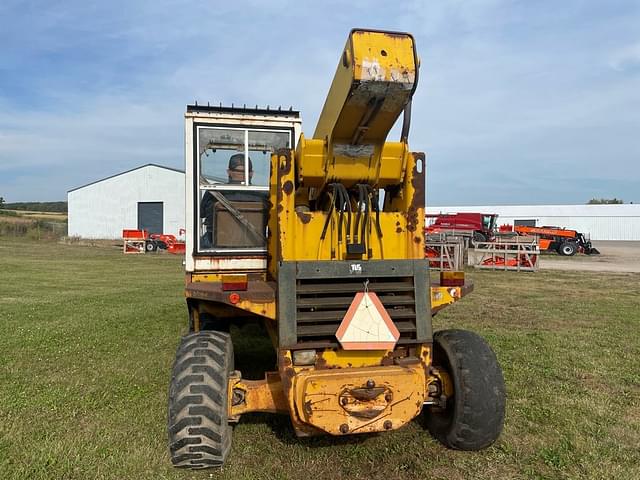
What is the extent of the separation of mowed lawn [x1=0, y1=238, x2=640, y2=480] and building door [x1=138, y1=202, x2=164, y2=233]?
28536 millimetres

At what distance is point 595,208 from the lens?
54656mm

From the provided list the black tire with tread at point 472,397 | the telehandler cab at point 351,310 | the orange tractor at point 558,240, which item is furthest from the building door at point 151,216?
the black tire with tread at point 472,397

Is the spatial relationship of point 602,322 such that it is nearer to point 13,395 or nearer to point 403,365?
point 403,365

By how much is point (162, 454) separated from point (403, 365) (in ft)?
5.94

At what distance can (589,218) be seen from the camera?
54.2 metres

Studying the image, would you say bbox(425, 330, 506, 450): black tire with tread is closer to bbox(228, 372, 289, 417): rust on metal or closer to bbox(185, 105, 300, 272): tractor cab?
bbox(228, 372, 289, 417): rust on metal

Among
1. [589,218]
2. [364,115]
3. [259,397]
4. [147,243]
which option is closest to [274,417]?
[259,397]

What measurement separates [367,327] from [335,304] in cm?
26

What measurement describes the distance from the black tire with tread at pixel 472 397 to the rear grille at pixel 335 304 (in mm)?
439

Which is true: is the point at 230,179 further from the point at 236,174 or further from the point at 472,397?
the point at 472,397

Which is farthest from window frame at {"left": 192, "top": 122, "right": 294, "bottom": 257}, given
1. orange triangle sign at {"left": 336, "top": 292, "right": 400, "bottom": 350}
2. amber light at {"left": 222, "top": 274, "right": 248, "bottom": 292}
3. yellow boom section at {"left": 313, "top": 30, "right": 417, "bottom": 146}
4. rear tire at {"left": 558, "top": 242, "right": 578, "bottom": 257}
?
rear tire at {"left": 558, "top": 242, "right": 578, "bottom": 257}

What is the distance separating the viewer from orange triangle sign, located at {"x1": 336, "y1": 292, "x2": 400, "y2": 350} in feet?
11.3

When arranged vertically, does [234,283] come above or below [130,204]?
below

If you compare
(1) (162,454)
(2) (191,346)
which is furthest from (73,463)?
(2) (191,346)
